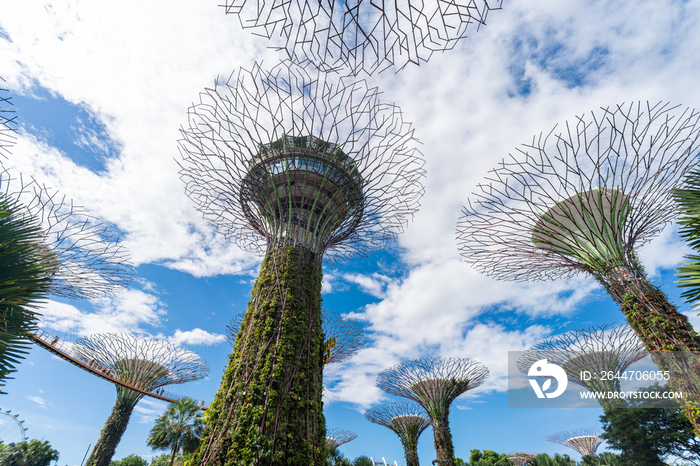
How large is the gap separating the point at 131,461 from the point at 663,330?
53154 millimetres


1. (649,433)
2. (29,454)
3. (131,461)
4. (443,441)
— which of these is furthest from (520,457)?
(29,454)

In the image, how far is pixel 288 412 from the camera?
26.1 ft

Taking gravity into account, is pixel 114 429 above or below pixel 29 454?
above

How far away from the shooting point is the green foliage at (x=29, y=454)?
2408 centimetres

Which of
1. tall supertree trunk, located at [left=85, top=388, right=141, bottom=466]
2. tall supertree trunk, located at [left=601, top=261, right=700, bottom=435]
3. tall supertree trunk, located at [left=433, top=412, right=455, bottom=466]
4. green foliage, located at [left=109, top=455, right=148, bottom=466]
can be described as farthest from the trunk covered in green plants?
green foliage, located at [left=109, top=455, right=148, bottom=466]

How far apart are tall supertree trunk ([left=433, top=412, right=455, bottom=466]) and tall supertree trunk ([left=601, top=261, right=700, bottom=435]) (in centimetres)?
1675

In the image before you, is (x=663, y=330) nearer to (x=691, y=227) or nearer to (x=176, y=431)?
(x=691, y=227)

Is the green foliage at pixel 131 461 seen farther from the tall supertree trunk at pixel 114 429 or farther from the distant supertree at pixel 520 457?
the distant supertree at pixel 520 457

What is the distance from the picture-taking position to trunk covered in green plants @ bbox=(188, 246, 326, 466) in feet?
23.7

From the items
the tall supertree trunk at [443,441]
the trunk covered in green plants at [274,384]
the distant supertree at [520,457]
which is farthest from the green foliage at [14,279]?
the distant supertree at [520,457]

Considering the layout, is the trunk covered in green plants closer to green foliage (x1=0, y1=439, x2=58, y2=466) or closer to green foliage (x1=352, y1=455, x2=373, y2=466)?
green foliage (x1=352, y1=455, x2=373, y2=466)

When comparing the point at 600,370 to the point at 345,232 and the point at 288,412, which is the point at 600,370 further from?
the point at 288,412

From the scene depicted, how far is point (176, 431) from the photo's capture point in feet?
57.9

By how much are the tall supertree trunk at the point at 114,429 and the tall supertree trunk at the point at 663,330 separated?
101ft
